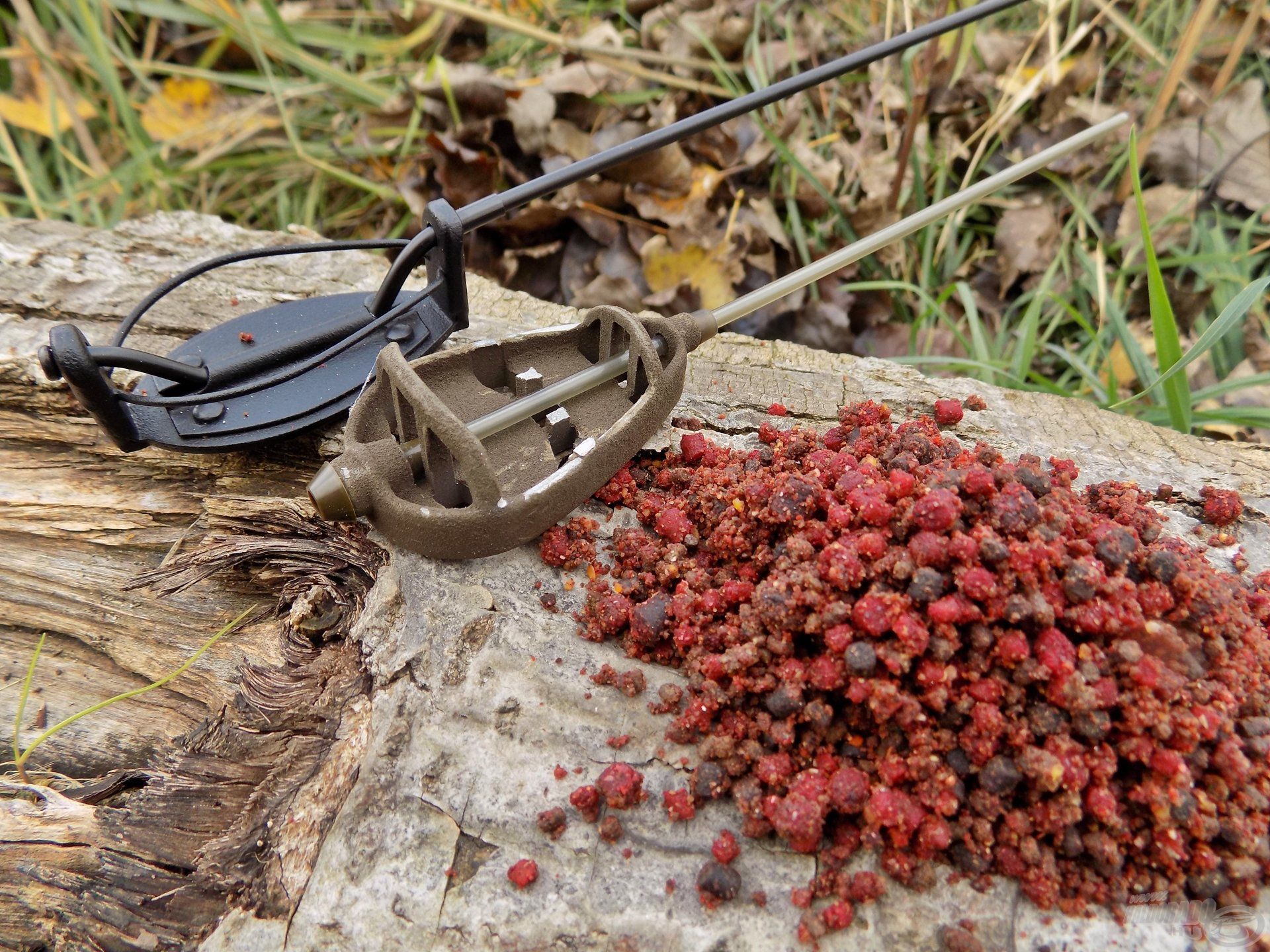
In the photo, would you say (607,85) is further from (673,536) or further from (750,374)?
(673,536)

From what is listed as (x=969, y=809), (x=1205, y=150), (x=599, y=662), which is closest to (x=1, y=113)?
(x=599, y=662)

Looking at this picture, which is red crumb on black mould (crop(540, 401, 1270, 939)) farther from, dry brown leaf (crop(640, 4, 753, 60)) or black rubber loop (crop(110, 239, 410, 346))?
dry brown leaf (crop(640, 4, 753, 60))

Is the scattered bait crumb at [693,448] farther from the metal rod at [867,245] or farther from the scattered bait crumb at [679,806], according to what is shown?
the scattered bait crumb at [679,806]

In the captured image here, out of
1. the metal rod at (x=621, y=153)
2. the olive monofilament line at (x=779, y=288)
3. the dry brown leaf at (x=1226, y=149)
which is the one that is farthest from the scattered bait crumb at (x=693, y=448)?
the dry brown leaf at (x=1226, y=149)

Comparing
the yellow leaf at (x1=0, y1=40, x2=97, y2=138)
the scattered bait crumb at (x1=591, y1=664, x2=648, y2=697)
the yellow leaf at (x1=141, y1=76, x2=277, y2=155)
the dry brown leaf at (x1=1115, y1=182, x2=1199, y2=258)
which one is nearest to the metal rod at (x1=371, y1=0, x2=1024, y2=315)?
the scattered bait crumb at (x1=591, y1=664, x2=648, y2=697)

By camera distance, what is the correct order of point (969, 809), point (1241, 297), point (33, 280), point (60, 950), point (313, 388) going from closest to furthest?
point (969, 809) < point (60, 950) < point (313, 388) < point (1241, 297) < point (33, 280)

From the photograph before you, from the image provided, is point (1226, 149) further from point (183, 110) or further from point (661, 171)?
point (183, 110)
